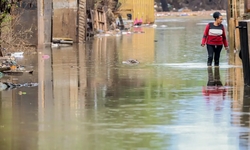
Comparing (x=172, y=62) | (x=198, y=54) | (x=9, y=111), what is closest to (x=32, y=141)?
(x=9, y=111)

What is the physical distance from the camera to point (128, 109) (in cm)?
1184

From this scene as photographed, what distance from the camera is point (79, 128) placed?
10.1 m

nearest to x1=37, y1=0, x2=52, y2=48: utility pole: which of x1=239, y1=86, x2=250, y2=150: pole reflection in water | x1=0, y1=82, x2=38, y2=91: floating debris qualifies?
x1=0, y1=82, x2=38, y2=91: floating debris

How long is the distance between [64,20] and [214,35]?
1406cm

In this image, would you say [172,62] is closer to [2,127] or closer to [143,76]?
[143,76]

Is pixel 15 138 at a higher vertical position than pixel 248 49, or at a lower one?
lower

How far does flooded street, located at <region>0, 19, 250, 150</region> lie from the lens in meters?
9.12

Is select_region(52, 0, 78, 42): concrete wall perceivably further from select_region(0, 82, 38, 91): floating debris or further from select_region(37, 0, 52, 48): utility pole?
select_region(0, 82, 38, 91): floating debris

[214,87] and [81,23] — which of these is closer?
[214,87]

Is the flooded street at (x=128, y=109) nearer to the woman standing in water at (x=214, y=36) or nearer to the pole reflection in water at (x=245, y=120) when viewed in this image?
the pole reflection in water at (x=245, y=120)

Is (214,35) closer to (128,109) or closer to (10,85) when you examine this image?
(10,85)

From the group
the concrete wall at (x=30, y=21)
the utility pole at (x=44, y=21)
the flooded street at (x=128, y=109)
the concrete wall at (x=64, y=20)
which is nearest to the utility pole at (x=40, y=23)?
the utility pole at (x=44, y=21)

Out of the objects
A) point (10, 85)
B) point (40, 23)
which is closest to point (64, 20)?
point (40, 23)

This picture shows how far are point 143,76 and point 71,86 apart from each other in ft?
8.39
